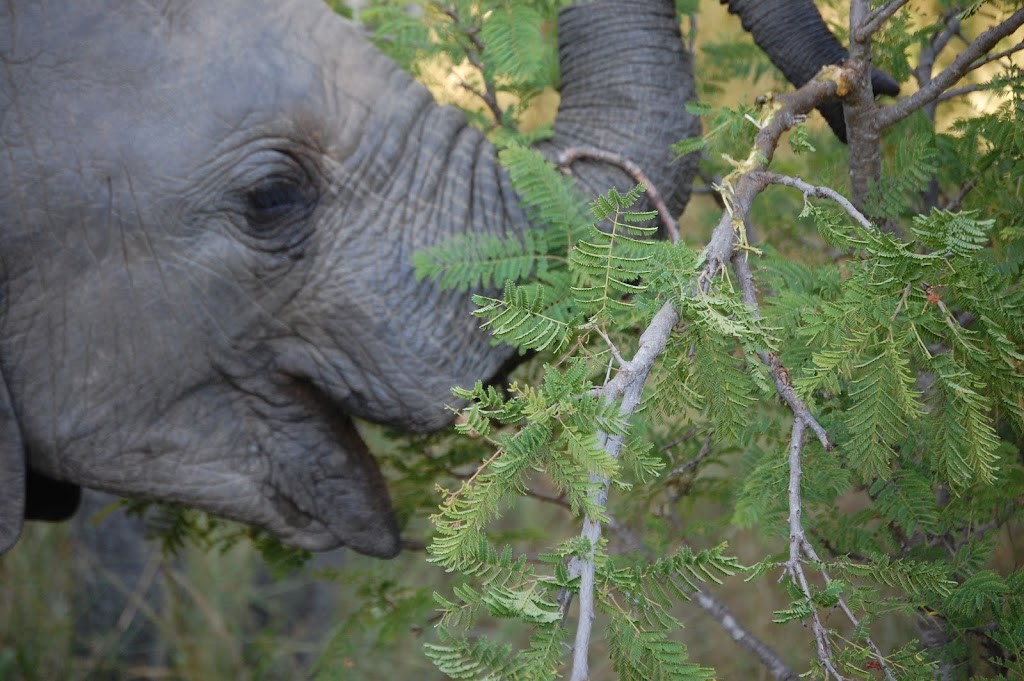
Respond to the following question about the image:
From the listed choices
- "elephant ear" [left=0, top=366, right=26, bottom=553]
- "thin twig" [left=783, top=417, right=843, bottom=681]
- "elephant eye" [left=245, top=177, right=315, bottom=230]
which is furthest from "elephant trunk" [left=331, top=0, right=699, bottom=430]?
"thin twig" [left=783, top=417, right=843, bottom=681]

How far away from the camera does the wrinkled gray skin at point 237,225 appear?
260 cm

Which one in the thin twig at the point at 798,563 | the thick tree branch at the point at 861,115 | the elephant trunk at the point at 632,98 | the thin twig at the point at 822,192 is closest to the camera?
the thin twig at the point at 798,563

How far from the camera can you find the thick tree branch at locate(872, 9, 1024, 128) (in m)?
2.08

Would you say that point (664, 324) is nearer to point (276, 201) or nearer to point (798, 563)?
point (798, 563)

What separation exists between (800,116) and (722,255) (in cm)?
55

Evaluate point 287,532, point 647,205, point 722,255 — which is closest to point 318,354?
point 287,532

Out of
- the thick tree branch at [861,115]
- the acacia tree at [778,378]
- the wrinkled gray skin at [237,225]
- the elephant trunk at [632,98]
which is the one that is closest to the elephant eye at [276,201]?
the wrinkled gray skin at [237,225]

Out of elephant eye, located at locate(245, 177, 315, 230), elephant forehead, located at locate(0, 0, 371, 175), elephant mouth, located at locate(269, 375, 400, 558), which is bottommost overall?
elephant mouth, located at locate(269, 375, 400, 558)

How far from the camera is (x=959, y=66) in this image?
2.14m

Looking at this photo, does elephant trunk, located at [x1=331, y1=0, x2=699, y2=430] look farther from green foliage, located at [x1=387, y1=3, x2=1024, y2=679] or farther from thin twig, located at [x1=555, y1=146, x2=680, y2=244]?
green foliage, located at [x1=387, y1=3, x2=1024, y2=679]

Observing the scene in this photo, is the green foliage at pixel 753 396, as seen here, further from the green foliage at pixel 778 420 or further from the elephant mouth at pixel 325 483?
the elephant mouth at pixel 325 483

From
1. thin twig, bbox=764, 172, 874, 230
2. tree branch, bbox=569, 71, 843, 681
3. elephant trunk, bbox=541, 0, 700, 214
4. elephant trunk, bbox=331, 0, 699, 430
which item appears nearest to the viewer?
tree branch, bbox=569, 71, 843, 681

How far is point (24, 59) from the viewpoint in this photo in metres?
2.57

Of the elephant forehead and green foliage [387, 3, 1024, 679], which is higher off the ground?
the elephant forehead
